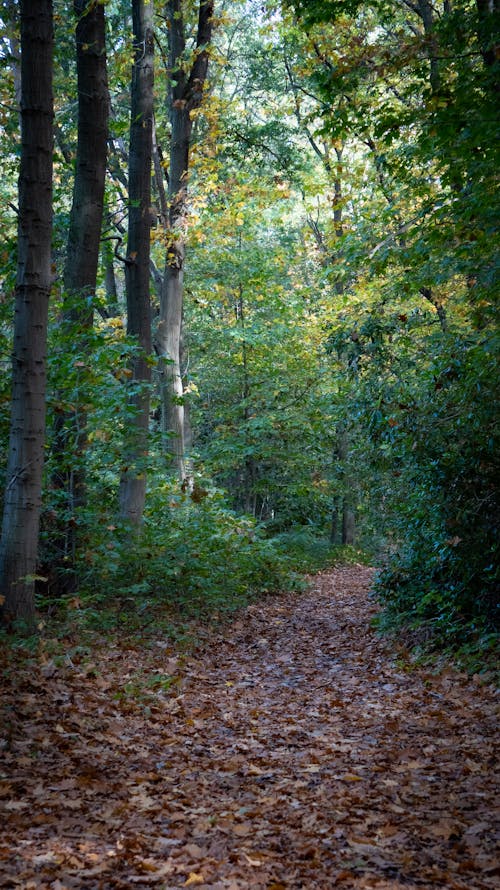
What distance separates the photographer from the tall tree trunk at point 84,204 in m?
8.71

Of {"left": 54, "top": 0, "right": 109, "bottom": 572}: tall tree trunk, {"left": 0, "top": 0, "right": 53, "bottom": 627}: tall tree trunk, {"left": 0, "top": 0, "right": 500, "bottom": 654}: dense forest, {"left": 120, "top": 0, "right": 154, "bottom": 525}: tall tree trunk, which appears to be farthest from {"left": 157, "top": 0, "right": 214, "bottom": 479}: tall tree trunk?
{"left": 0, "top": 0, "right": 53, "bottom": 627}: tall tree trunk

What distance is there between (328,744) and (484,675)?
6.64 feet

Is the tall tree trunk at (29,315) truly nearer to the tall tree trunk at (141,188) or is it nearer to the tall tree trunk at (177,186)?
the tall tree trunk at (141,188)

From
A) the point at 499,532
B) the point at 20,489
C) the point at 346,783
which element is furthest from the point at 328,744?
the point at 20,489

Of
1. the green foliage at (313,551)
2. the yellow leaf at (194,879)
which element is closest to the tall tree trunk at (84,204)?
the yellow leaf at (194,879)

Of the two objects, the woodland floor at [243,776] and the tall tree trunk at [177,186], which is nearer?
the woodland floor at [243,776]

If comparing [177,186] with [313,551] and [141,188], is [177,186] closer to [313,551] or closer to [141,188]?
[141,188]

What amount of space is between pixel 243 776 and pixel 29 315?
442 centimetres

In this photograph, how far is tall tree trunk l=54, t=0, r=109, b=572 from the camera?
28.6 ft

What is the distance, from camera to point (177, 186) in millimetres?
14742

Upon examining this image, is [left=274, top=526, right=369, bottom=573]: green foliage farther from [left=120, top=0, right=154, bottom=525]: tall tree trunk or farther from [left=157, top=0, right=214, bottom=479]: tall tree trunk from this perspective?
[left=120, top=0, right=154, bottom=525]: tall tree trunk

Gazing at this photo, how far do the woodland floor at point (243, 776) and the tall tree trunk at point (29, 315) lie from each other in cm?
123

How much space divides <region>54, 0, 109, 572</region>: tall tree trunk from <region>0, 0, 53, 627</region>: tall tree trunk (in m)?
1.49

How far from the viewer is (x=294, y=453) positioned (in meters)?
20.1
